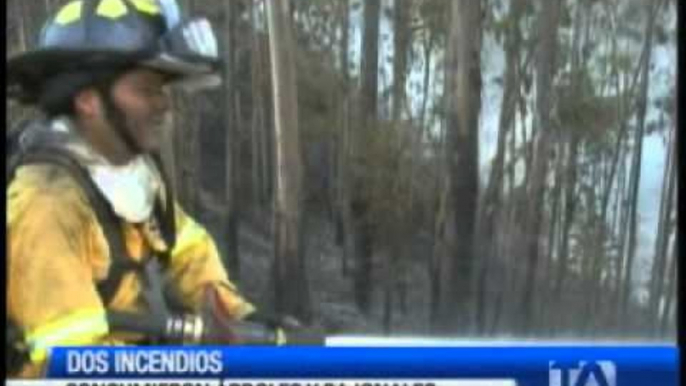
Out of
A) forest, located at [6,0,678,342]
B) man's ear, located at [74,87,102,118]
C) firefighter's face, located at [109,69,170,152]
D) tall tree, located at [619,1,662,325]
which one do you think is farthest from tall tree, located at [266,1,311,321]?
tall tree, located at [619,1,662,325]

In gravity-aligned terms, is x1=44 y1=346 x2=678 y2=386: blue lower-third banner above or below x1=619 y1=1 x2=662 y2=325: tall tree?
below

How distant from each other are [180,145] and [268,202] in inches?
11.3

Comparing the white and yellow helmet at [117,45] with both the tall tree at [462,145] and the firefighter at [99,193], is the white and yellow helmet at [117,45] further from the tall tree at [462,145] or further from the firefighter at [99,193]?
the tall tree at [462,145]

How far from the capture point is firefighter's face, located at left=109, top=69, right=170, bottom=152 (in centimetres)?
415

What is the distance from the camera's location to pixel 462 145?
13.6ft

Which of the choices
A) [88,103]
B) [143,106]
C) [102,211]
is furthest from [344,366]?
[88,103]

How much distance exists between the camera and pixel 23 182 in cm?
411

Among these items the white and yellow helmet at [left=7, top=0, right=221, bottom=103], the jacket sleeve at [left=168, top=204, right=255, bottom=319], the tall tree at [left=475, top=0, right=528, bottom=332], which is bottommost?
the jacket sleeve at [left=168, top=204, right=255, bottom=319]

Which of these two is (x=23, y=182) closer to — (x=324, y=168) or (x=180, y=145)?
(x=180, y=145)

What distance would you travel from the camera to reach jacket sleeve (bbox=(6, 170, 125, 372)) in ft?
13.5

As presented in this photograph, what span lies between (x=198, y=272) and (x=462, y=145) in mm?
807

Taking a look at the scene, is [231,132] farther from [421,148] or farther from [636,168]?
[636,168]

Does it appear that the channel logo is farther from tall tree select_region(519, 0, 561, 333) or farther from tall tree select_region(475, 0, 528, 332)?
tall tree select_region(475, 0, 528, 332)

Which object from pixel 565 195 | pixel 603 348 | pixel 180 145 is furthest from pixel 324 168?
pixel 603 348
